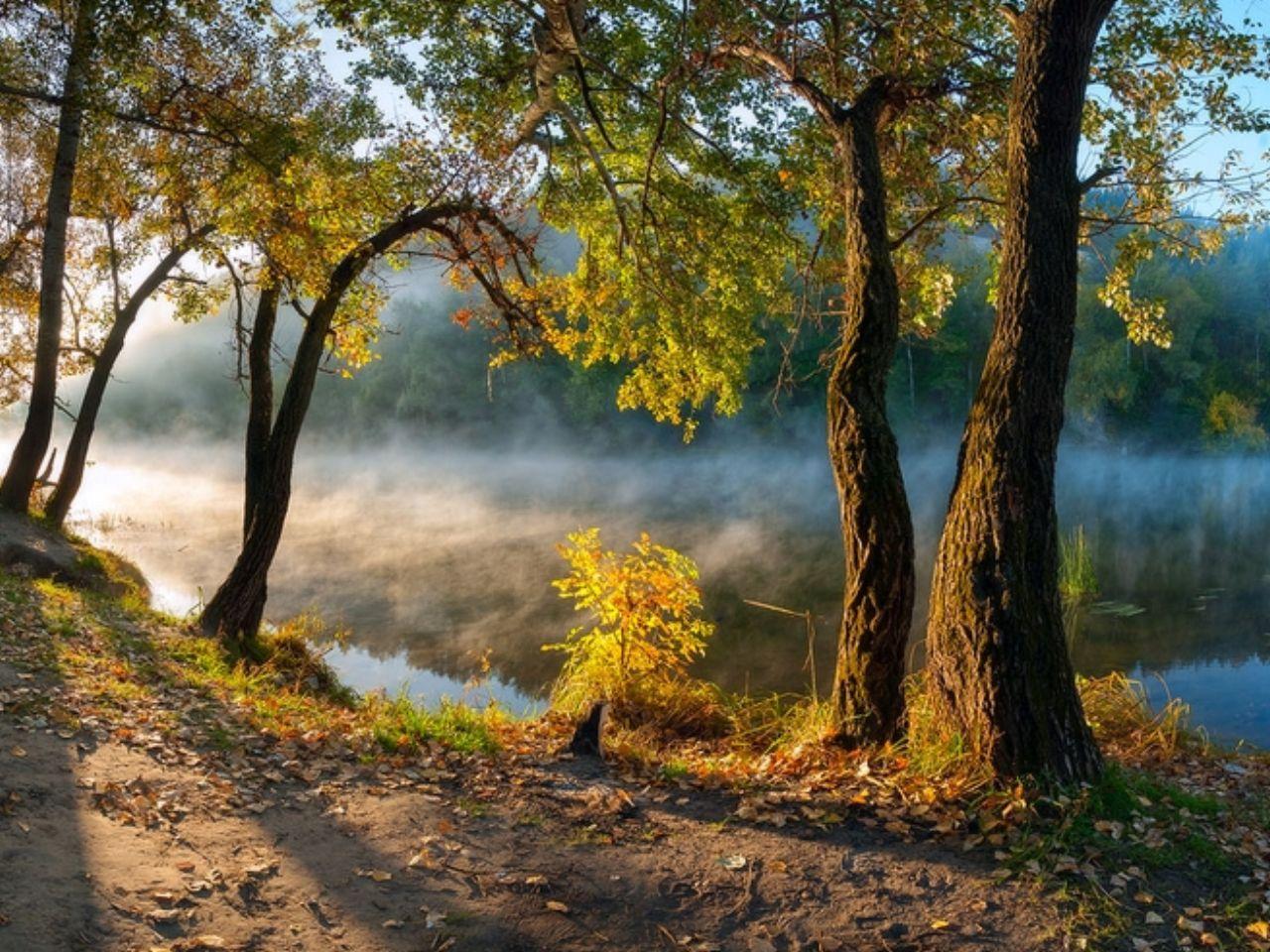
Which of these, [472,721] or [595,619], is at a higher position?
[472,721]

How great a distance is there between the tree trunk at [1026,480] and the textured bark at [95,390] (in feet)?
44.0

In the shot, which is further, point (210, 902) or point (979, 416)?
point (979, 416)

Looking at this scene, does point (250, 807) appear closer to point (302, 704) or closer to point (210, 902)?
point (210, 902)

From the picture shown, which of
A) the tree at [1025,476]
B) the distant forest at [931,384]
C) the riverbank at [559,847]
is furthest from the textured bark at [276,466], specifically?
the distant forest at [931,384]

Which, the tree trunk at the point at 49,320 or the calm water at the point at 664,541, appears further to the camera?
the calm water at the point at 664,541

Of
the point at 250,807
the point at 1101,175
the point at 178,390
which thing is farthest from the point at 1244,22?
the point at 178,390

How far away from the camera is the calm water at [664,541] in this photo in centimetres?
1664

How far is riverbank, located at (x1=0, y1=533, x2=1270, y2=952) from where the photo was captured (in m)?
4.09

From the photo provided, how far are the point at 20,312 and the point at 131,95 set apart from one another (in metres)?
8.23

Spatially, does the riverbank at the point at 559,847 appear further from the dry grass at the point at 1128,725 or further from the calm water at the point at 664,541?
the calm water at the point at 664,541

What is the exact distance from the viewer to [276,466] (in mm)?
11281

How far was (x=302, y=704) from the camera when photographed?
8.38 m

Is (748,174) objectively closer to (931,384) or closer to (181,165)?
(181,165)

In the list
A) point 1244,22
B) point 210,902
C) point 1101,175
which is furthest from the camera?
point 1244,22
